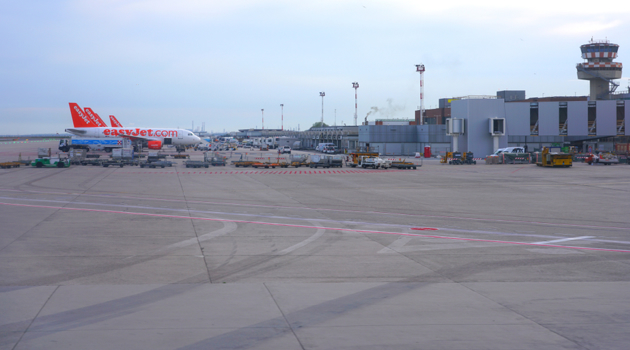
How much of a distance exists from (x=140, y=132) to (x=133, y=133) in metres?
1.20

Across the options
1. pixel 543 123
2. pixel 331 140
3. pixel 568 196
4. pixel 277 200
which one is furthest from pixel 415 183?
pixel 331 140

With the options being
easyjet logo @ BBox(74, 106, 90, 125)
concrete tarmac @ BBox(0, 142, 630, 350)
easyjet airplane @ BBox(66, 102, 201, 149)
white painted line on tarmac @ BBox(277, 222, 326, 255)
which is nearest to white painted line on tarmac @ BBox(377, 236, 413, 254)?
concrete tarmac @ BBox(0, 142, 630, 350)

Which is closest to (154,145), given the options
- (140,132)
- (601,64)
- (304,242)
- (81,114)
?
(140,132)

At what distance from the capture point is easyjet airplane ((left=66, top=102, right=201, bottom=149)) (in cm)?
9162

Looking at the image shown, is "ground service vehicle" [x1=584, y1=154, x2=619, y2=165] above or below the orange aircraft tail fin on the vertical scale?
below

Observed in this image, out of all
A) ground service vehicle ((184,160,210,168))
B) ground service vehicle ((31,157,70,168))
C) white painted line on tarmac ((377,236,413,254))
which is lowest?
white painted line on tarmac ((377,236,413,254))

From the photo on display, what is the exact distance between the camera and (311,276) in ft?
39.4

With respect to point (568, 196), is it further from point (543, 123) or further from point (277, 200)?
point (543, 123)

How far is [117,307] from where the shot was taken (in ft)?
30.8

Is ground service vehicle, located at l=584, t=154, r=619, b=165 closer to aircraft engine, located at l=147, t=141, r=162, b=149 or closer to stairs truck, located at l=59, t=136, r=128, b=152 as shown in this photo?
aircraft engine, located at l=147, t=141, r=162, b=149

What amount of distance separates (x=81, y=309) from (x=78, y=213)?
14.9 metres

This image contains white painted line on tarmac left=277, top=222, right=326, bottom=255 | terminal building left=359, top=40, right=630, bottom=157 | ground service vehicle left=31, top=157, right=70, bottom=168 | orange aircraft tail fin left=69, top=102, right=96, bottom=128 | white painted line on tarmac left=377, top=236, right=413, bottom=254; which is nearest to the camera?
white painted line on tarmac left=277, top=222, right=326, bottom=255

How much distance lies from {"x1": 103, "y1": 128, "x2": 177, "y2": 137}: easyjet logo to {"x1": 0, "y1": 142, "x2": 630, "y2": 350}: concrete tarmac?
226ft

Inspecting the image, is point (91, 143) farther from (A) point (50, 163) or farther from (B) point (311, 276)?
(B) point (311, 276)
